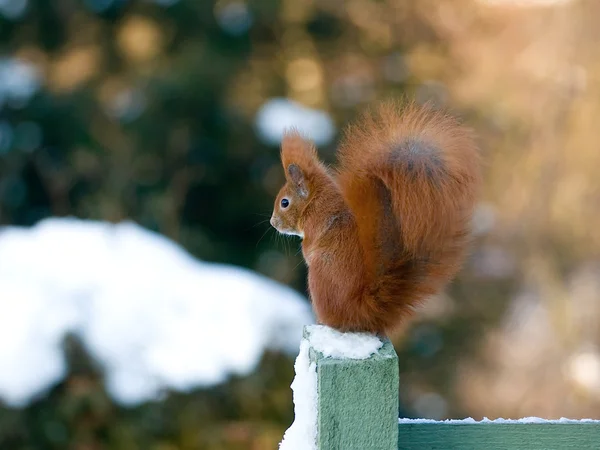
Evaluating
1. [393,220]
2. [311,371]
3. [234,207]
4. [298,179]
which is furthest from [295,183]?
[234,207]

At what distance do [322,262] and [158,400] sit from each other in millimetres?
1757

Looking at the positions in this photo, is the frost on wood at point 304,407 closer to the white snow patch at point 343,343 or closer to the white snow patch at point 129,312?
the white snow patch at point 343,343

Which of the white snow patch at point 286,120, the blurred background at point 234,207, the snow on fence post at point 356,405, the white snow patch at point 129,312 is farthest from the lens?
the white snow patch at point 286,120

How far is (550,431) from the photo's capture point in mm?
783

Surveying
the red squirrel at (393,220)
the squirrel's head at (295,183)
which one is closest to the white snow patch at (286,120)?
the squirrel's head at (295,183)

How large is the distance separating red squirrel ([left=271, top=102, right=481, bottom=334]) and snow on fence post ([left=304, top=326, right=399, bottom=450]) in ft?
0.41

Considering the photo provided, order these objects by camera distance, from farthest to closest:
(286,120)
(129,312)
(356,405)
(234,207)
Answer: (234,207), (286,120), (129,312), (356,405)

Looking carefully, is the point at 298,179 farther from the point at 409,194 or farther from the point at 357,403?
the point at 357,403

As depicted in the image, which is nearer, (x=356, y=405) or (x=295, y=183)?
(x=356, y=405)

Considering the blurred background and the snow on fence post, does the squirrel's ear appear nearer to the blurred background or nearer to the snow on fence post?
the snow on fence post

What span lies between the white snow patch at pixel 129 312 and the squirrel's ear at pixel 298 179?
1.59m

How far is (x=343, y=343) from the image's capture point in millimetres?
739

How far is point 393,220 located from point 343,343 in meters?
0.14

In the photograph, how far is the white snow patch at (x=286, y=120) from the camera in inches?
124
